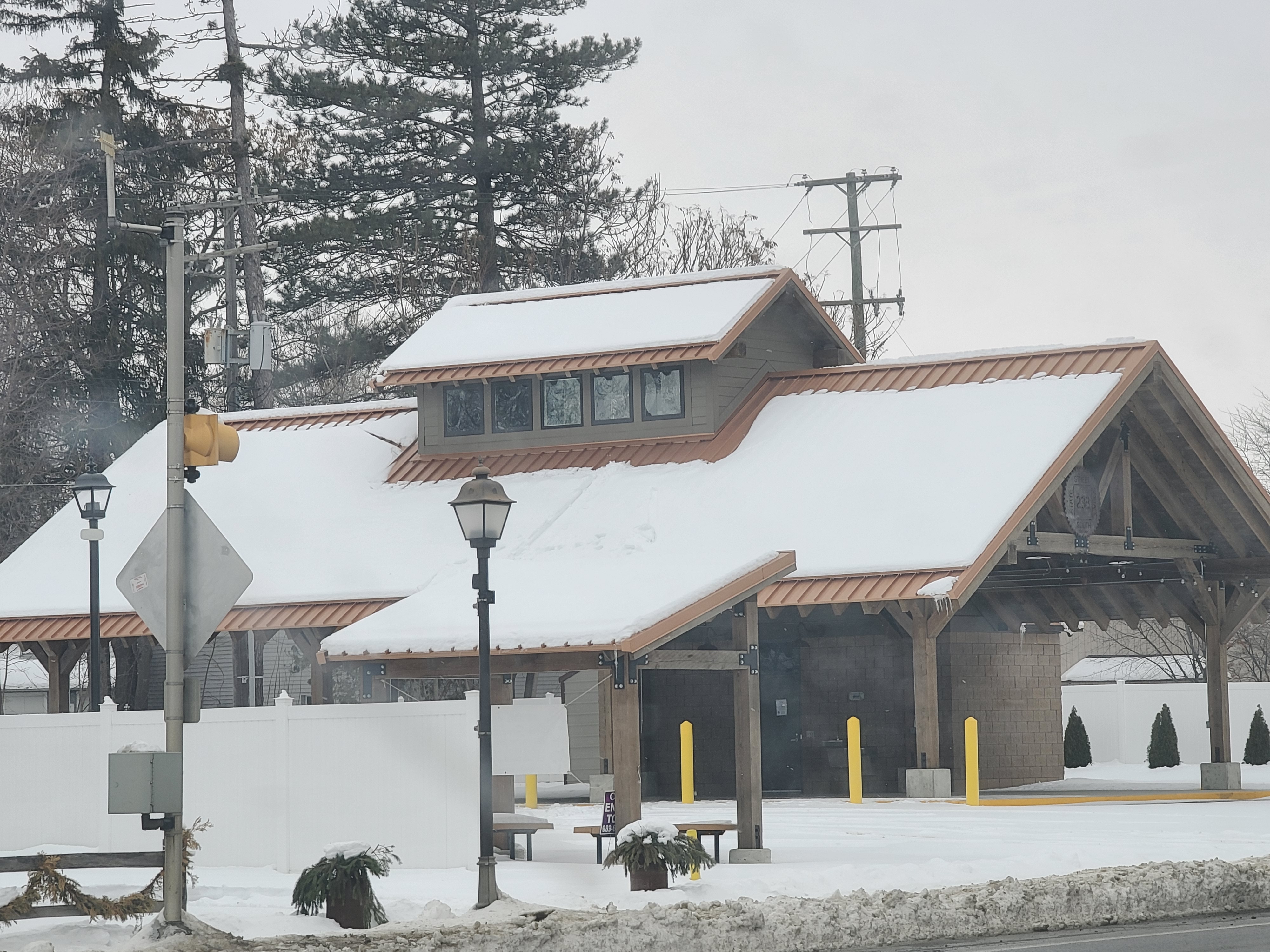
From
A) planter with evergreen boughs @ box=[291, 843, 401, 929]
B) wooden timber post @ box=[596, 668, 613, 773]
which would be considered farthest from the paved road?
wooden timber post @ box=[596, 668, 613, 773]

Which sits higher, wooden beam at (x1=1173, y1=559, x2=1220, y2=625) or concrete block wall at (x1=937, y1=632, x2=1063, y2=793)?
wooden beam at (x1=1173, y1=559, x2=1220, y2=625)

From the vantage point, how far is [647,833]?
1409cm

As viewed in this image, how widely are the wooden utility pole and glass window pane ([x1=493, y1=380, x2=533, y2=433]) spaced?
13.4 metres

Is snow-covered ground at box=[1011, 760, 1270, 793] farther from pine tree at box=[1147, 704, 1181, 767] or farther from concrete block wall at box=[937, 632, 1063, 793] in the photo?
concrete block wall at box=[937, 632, 1063, 793]

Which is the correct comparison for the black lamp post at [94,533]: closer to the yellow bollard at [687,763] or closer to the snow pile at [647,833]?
the yellow bollard at [687,763]

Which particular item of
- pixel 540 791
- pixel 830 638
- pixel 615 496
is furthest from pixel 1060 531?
pixel 540 791

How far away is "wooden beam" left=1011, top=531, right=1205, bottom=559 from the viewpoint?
984 inches

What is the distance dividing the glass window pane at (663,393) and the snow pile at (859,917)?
14.2m

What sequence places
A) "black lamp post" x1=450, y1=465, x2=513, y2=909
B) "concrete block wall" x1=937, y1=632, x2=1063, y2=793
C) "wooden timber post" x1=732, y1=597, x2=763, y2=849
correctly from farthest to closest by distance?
"concrete block wall" x1=937, y1=632, x2=1063, y2=793 → "wooden timber post" x1=732, y1=597, x2=763, y2=849 → "black lamp post" x1=450, y1=465, x2=513, y2=909

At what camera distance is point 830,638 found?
95.6 feet

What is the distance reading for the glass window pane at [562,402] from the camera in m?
29.0

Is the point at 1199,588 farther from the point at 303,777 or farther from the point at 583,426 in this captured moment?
the point at 303,777

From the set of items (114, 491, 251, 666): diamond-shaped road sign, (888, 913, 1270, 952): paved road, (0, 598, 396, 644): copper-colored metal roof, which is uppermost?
(0, 598, 396, 644): copper-colored metal roof

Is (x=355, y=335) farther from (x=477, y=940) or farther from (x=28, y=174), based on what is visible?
(x=477, y=940)
